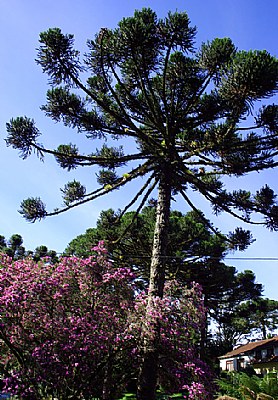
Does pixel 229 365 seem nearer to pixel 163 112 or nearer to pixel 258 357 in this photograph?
pixel 258 357

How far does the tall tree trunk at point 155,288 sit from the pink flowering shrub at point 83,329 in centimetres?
21

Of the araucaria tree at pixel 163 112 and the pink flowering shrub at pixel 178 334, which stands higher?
the araucaria tree at pixel 163 112

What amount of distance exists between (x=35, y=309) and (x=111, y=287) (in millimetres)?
1534

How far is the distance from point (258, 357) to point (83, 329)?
28.0 metres

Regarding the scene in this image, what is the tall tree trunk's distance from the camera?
7.32m

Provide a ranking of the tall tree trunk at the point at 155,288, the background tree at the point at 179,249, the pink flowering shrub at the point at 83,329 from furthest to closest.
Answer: the background tree at the point at 179,249 < the tall tree trunk at the point at 155,288 < the pink flowering shrub at the point at 83,329

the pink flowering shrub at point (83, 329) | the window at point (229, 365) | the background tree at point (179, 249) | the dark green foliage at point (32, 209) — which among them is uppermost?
the background tree at point (179, 249)

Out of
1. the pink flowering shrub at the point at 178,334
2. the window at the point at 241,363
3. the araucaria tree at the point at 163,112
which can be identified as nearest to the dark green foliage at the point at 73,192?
the araucaria tree at the point at 163,112

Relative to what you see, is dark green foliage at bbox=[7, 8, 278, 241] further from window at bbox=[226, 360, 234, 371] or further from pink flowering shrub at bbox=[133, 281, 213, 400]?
window at bbox=[226, 360, 234, 371]

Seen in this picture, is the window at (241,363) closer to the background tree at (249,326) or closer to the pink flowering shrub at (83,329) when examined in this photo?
the background tree at (249,326)

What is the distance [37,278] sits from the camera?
24.9 feet

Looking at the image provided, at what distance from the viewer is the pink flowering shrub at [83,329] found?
7027 mm

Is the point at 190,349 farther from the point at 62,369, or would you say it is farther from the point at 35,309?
the point at 35,309

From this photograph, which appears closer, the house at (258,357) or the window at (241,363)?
the house at (258,357)
